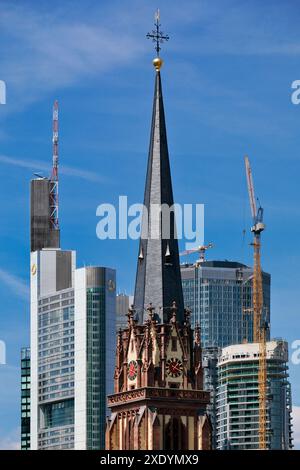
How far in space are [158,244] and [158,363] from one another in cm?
1020

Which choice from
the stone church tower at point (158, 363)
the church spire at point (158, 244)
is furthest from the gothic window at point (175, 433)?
the church spire at point (158, 244)

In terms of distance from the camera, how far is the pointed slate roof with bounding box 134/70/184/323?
Result: 169 meters

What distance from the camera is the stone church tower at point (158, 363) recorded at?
167m

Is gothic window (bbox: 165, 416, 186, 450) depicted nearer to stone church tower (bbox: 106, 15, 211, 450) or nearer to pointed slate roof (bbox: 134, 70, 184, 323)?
stone church tower (bbox: 106, 15, 211, 450)

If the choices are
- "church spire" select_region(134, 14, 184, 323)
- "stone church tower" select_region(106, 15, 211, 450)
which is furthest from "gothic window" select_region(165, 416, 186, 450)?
"church spire" select_region(134, 14, 184, 323)

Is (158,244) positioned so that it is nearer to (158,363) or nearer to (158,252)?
(158,252)

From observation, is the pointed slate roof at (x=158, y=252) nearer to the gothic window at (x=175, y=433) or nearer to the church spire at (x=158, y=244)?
the church spire at (x=158, y=244)

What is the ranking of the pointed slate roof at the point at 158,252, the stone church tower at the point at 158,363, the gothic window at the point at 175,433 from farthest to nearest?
the pointed slate roof at the point at 158,252 → the stone church tower at the point at 158,363 → the gothic window at the point at 175,433

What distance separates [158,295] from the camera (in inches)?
6649

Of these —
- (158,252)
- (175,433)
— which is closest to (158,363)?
(175,433)

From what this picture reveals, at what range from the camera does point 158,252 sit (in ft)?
559
